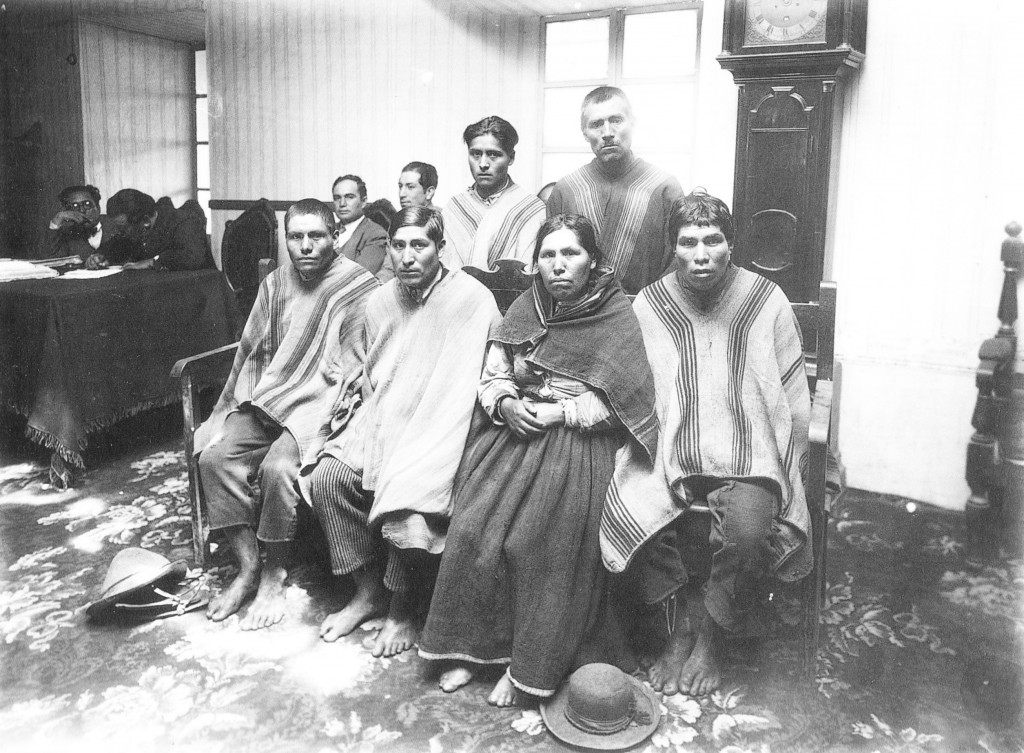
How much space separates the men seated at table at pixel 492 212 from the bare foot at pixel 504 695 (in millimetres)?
1645

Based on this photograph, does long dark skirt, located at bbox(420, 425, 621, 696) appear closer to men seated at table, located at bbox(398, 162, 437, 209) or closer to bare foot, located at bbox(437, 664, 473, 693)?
bare foot, located at bbox(437, 664, 473, 693)

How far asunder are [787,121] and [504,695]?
2.59m

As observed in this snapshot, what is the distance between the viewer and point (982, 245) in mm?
3777

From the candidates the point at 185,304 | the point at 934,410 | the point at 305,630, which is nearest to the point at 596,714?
the point at 305,630

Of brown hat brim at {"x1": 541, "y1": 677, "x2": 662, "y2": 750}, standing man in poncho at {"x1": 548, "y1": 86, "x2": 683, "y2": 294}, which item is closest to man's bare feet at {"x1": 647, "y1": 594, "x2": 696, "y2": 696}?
brown hat brim at {"x1": 541, "y1": 677, "x2": 662, "y2": 750}

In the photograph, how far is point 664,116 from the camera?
5023mm

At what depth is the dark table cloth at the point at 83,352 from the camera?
435cm

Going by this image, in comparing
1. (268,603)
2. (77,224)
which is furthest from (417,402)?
(77,224)

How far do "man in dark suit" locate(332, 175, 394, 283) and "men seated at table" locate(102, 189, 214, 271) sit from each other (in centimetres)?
127

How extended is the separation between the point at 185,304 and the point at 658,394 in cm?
348

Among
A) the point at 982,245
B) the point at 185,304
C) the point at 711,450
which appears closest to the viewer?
the point at 711,450

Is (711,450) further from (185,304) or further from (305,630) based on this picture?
(185,304)

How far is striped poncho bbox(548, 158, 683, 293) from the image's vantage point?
11.1 feet

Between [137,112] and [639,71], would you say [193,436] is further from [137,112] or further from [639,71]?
[137,112]
